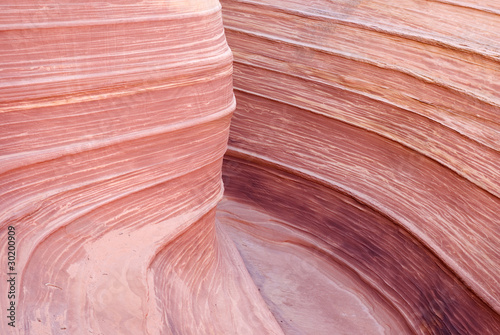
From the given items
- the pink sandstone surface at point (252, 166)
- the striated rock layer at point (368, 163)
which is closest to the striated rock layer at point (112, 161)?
the pink sandstone surface at point (252, 166)

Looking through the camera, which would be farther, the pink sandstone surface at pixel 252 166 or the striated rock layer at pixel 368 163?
the striated rock layer at pixel 368 163

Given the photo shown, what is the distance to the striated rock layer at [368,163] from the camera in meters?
2.55

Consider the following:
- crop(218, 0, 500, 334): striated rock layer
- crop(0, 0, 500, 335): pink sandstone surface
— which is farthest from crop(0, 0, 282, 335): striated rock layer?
crop(218, 0, 500, 334): striated rock layer

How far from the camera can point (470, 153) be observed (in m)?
2.56

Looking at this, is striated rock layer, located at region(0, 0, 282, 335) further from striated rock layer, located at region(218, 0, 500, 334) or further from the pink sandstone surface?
striated rock layer, located at region(218, 0, 500, 334)

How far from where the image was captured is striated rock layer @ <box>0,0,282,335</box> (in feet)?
5.15

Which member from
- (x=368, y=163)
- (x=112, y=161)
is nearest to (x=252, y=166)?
(x=368, y=163)

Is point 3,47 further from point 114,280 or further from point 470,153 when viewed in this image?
point 470,153

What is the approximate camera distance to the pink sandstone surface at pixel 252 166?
163 cm

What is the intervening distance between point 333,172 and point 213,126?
3.76 feet

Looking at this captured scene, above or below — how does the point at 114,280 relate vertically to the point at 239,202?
above

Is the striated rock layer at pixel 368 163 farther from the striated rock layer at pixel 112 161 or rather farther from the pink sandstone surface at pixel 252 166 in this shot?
the striated rock layer at pixel 112 161

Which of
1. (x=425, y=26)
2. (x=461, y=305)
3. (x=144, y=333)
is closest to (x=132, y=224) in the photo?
(x=144, y=333)

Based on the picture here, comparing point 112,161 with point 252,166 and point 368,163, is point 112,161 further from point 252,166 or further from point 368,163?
point 252,166
